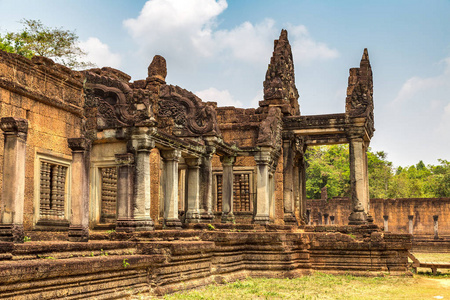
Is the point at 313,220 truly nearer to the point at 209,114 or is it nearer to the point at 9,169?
the point at 209,114

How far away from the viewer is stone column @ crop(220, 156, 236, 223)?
53.3 feet

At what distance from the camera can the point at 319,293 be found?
1159 cm

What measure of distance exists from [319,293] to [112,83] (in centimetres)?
646

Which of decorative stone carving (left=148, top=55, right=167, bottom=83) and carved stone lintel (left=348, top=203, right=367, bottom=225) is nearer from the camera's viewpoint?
decorative stone carving (left=148, top=55, right=167, bottom=83)

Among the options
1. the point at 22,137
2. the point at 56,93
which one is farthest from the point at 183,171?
the point at 22,137

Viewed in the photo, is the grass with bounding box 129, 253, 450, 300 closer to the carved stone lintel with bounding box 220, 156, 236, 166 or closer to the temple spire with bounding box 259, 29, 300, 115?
the carved stone lintel with bounding box 220, 156, 236, 166

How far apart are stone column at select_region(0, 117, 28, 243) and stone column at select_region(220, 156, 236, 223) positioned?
30.1 ft

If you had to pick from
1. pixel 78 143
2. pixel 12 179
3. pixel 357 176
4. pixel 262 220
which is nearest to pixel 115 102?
pixel 78 143

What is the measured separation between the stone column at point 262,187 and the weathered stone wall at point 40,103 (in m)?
6.09

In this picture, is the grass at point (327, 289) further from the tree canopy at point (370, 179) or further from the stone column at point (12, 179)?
the tree canopy at point (370, 179)

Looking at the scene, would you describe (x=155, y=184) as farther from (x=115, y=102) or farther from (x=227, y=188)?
(x=115, y=102)

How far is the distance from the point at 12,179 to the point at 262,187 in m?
9.74

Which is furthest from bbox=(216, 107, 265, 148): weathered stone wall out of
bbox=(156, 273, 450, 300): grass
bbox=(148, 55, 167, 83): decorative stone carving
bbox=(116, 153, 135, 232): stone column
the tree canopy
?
the tree canopy

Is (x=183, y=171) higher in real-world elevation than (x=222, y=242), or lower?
higher
